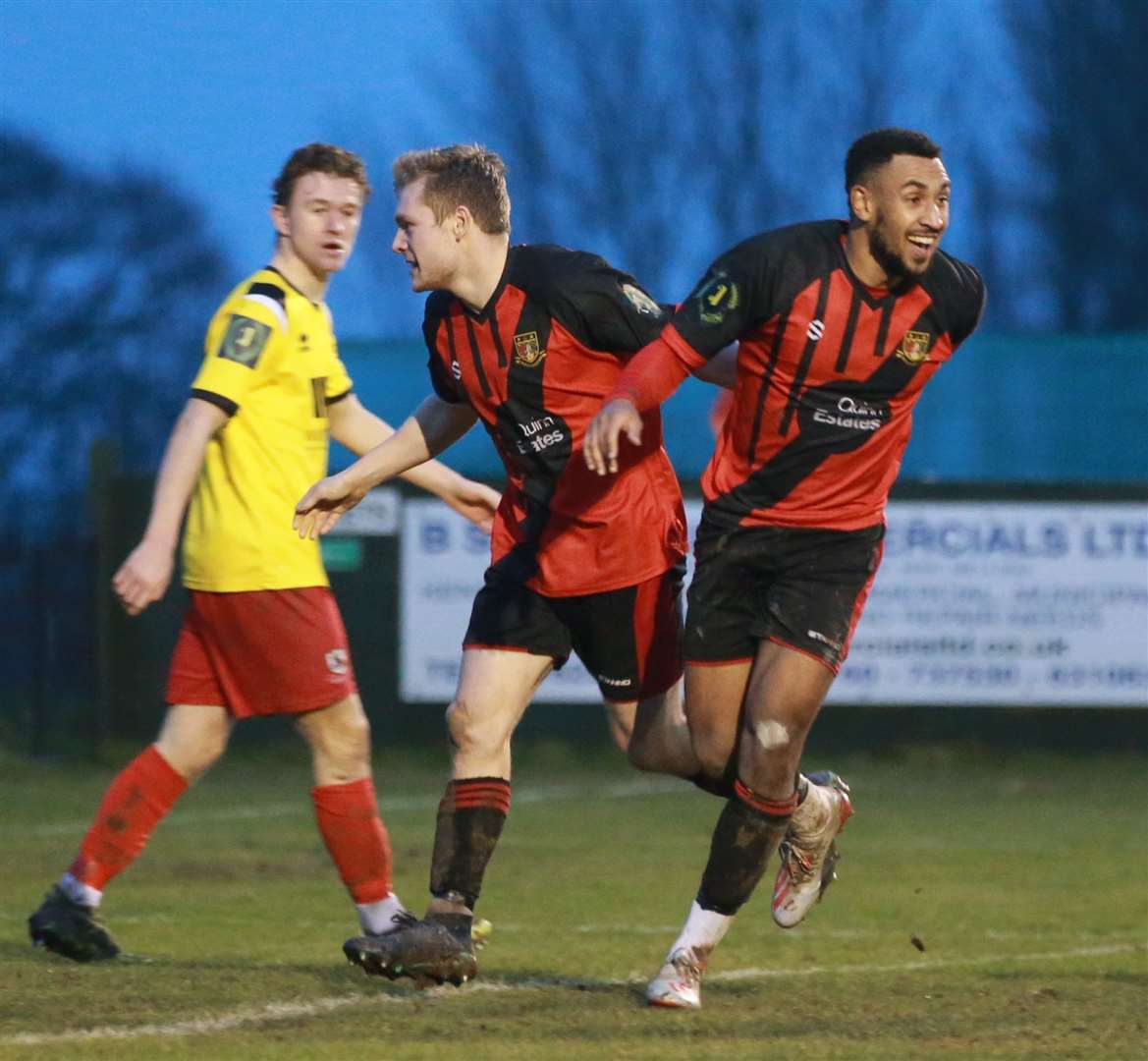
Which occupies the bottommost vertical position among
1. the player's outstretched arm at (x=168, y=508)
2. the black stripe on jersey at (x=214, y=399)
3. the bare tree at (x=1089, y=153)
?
the player's outstretched arm at (x=168, y=508)

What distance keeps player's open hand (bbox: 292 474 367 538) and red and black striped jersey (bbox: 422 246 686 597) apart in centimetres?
41

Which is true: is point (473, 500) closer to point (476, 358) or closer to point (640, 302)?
point (476, 358)

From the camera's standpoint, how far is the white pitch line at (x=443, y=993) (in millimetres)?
5078

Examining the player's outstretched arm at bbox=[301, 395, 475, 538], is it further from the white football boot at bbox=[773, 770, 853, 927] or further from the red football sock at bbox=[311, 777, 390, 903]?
the white football boot at bbox=[773, 770, 853, 927]

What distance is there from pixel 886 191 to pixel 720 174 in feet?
88.8

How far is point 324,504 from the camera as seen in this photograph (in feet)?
19.1

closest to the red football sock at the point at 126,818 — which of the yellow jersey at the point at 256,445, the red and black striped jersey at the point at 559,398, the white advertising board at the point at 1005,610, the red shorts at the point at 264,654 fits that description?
the red shorts at the point at 264,654

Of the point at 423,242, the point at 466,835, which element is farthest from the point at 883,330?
the point at 466,835

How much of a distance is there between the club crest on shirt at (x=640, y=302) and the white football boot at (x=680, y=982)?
164cm

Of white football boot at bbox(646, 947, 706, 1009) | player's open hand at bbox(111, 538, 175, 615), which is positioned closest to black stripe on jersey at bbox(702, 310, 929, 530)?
white football boot at bbox(646, 947, 706, 1009)

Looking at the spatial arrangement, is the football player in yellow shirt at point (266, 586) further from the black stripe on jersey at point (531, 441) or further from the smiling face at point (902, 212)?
the smiling face at point (902, 212)

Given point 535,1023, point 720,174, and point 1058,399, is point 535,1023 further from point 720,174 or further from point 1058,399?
point 720,174

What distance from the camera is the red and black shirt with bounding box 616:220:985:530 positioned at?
5.50 metres

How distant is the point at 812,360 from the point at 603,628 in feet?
2.99
